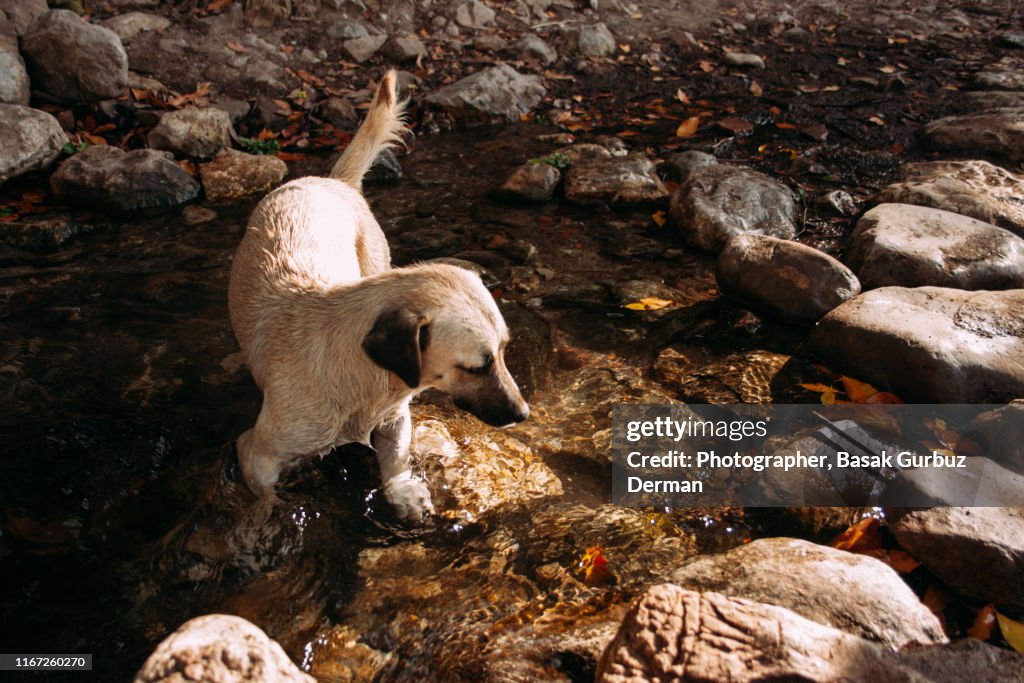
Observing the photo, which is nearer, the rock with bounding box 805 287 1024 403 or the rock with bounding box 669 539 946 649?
the rock with bounding box 669 539 946 649

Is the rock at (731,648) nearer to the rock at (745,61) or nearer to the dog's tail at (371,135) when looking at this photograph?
the dog's tail at (371,135)

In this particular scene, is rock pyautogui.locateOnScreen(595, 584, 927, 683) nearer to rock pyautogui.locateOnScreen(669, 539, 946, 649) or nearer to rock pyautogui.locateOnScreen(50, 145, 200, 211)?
rock pyautogui.locateOnScreen(669, 539, 946, 649)

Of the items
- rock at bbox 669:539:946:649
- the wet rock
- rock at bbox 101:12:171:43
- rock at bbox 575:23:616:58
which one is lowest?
rock at bbox 669:539:946:649

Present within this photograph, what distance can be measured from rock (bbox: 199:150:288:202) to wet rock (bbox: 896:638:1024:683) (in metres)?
7.08

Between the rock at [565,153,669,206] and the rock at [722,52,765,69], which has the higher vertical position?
the rock at [722,52,765,69]

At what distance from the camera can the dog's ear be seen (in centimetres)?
316

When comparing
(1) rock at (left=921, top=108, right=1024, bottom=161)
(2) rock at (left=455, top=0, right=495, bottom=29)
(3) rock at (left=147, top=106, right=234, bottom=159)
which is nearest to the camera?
(1) rock at (left=921, top=108, right=1024, bottom=161)

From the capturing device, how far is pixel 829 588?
2871 mm

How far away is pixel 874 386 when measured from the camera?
456 centimetres

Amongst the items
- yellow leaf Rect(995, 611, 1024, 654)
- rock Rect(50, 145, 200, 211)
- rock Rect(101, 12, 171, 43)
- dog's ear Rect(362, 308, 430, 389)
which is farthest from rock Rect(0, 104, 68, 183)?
yellow leaf Rect(995, 611, 1024, 654)

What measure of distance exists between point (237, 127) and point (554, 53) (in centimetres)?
551

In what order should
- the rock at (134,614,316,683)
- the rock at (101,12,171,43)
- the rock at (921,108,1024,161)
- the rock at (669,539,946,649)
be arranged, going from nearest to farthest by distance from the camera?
the rock at (134,614,316,683) < the rock at (669,539,946,649) < the rock at (921,108,1024,161) < the rock at (101,12,171,43)

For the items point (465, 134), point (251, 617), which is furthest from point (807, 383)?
point (465, 134)

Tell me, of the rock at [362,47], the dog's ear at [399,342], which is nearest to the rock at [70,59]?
the rock at [362,47]
